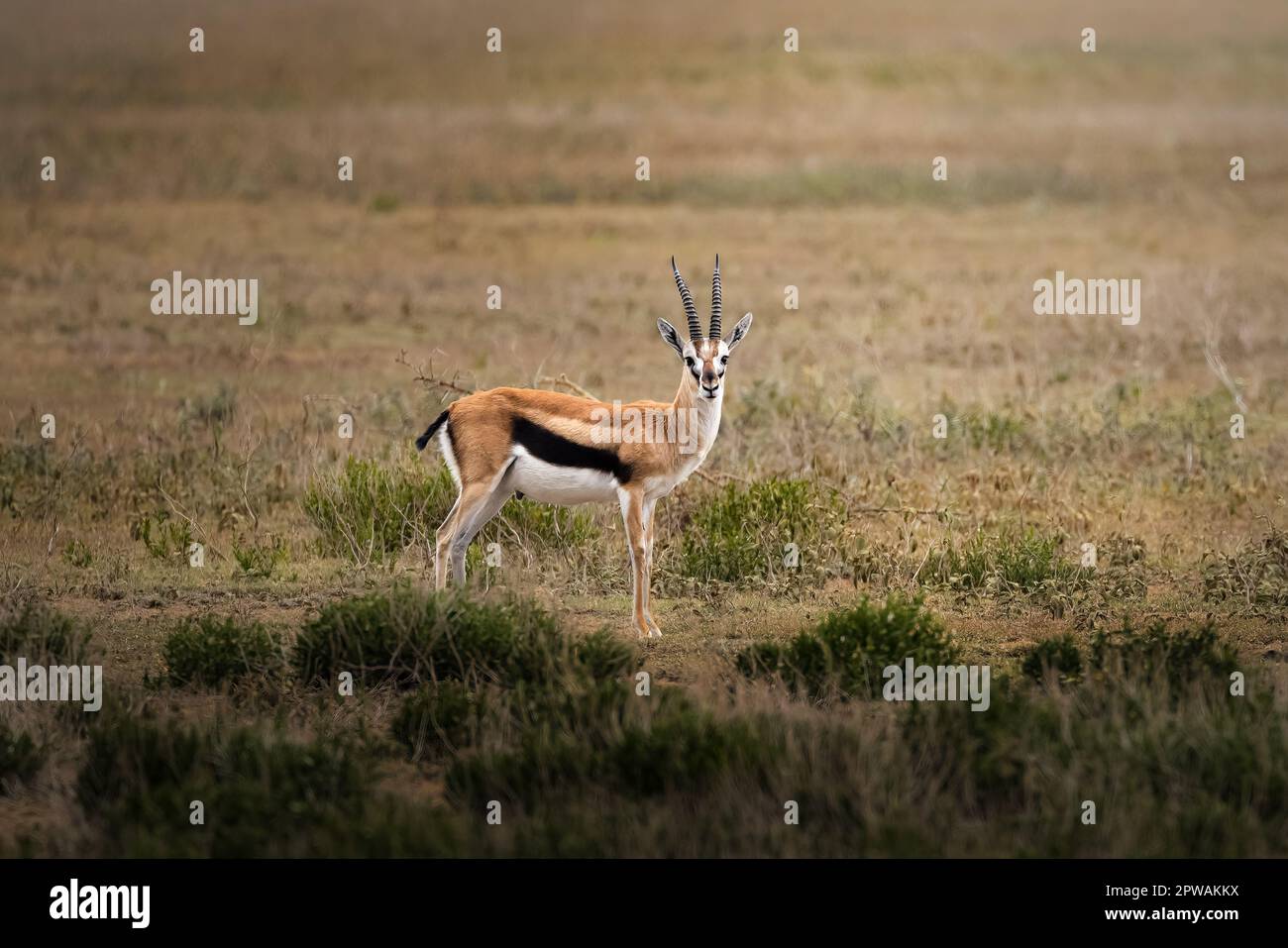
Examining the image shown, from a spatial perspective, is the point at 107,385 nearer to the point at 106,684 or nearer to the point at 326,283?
the point at 326,283

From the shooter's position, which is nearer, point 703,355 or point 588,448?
point 703,355

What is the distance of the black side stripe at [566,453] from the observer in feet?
35.8

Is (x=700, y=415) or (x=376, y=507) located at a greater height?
(x=700, y=415)

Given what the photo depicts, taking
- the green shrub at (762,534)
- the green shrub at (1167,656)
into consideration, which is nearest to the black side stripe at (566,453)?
the green shrub at (762,534)

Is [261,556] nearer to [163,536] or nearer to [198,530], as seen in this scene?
[198,530]

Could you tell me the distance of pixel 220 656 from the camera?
32.5 feet

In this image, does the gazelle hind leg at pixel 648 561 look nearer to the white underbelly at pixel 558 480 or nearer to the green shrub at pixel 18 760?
the white underbelly at pixel 558 480

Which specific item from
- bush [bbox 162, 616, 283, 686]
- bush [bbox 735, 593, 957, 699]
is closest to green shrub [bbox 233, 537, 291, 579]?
bush [bbox 162, 616, 283, 686]

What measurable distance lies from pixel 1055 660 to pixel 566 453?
3256mm

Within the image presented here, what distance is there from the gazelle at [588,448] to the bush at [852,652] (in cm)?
128

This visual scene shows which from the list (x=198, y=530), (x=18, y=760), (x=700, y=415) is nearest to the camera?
(x=18, y=760)

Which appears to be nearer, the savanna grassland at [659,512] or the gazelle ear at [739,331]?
the savanna grassland at [659,512]

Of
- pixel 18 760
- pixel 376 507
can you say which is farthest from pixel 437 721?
pixel 376 507
